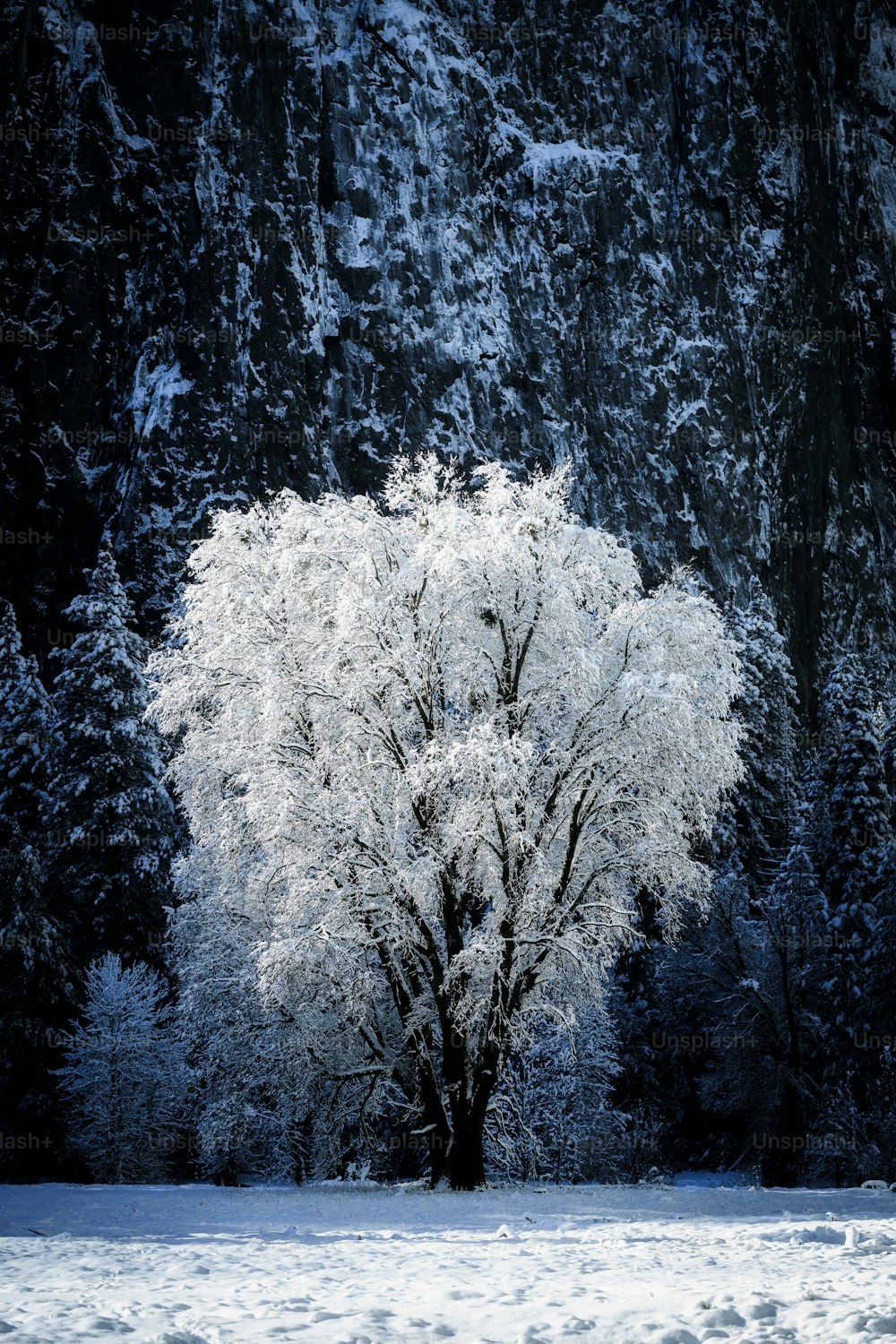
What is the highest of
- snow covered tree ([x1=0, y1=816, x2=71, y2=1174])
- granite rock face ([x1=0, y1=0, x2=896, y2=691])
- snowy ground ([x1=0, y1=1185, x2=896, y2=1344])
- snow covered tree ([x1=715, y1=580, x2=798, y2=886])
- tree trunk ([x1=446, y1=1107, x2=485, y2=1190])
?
granite rock face ([x1=0, y1=0, x2=896, y2=691])

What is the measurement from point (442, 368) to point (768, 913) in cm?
5729

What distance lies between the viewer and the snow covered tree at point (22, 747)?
35.6 m

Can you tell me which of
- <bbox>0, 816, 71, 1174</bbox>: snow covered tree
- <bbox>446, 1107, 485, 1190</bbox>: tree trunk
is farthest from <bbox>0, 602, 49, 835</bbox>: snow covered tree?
<bbox>446, 1107, 485, 1190</bbox>: tree trunk

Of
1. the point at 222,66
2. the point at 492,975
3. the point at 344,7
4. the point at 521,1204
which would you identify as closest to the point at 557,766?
the point at 492,975

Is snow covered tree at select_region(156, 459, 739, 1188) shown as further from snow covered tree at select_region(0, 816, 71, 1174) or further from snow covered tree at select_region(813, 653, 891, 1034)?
snow covered tree at select_region(813, 653, 891, 1034)

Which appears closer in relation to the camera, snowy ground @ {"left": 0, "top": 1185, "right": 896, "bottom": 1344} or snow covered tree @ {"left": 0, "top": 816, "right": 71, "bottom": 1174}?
snowy ground @ {"left": 0, "top": 1185, "right": 896, "bottom": 1344}

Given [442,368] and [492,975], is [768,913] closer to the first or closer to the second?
[492,975]

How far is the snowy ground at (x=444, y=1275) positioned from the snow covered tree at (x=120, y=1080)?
15.4m

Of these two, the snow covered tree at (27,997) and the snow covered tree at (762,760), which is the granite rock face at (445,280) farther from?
the snow covered tree at (27,997)

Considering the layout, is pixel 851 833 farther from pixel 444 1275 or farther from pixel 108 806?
pixel 444 1275

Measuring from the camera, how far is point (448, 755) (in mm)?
15320

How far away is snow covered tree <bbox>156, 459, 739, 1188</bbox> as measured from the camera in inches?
632

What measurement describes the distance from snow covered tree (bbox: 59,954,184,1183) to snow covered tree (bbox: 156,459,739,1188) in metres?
13.0

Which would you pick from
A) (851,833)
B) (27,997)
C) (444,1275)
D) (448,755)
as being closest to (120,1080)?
(27,997)
